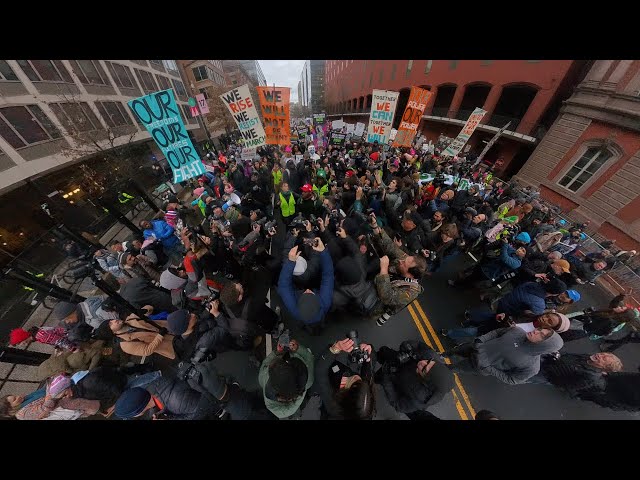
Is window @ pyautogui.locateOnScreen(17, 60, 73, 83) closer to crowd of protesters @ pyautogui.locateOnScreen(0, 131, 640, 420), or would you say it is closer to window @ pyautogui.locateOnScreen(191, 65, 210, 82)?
crowd of protesters @ pyautogui.locateOnScreen(0, 131, 640, 420)

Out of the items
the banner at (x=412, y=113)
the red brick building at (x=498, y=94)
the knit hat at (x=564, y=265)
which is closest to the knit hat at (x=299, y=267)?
the knit hat at (x=564, y=265)

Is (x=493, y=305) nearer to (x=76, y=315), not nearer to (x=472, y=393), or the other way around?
(x=472, y=393)

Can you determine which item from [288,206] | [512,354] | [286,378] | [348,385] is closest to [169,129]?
[288,206]

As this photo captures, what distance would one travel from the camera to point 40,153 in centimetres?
1109

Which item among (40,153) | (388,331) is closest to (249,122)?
(388,331)

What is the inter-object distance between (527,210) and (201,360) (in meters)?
10.3

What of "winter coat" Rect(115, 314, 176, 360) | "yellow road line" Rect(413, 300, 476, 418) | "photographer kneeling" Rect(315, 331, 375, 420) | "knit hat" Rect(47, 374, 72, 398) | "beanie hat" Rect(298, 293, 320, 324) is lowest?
"yellow road line" Rect(413, 300, 476, 418)

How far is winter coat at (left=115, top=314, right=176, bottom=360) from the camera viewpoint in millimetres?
3799

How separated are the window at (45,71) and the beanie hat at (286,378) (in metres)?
19.3

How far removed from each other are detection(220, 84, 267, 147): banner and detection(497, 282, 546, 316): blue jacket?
880 centimetres

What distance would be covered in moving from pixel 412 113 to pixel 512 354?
952 cm

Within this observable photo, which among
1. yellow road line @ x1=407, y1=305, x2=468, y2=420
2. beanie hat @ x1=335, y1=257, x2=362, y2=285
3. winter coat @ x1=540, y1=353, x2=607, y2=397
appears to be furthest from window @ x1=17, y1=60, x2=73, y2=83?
winter coat @ x1=540, y1=353, x2=607, y2=397

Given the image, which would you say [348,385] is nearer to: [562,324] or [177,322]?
[177,322]

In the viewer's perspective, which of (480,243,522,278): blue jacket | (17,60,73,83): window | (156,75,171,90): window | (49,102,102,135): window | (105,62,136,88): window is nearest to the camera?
(480,243,522,278): blue jacket
